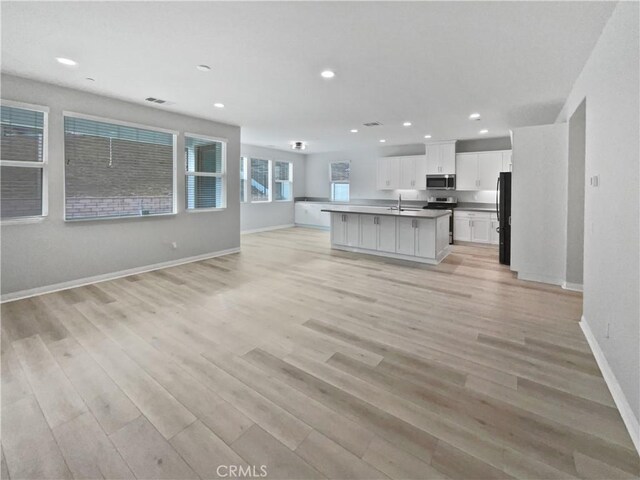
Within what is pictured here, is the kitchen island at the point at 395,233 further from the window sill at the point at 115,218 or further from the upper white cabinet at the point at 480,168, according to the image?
the window sill at the point at 115,218

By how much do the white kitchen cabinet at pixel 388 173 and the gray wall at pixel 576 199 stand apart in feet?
16.8

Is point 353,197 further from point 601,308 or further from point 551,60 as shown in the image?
point 601,308

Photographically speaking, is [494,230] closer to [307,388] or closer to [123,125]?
[307,388]

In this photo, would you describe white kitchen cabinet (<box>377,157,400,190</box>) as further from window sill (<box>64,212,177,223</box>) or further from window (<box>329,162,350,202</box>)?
window sill (<box>64,212,177,223</box>)

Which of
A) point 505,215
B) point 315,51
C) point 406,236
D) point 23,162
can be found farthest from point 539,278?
point 23,162

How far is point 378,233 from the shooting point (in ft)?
20.6

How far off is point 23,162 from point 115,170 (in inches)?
41.0

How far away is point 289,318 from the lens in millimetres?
3254

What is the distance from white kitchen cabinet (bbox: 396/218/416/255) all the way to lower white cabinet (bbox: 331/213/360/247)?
3.04ft

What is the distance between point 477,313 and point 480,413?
1.72 meters

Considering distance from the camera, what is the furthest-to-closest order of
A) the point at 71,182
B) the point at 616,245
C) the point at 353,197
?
the point at 353,197
the point at 71,182
the point at 616,245

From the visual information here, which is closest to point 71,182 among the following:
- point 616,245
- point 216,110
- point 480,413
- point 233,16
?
point 216,110

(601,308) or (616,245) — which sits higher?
(616,245)

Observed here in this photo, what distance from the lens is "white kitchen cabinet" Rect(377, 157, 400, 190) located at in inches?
355
